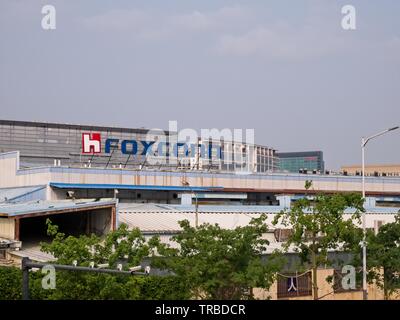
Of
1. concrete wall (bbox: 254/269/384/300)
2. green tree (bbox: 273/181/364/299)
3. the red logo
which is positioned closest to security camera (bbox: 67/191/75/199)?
the red logo

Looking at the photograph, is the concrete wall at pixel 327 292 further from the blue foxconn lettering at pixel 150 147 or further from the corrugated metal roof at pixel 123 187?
the blue foxconn lettering at pixel 150 147

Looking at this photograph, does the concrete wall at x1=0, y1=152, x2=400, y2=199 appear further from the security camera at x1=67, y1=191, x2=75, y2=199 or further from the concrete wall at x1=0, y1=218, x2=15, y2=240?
A: the concrete wall at x1=0, y1=218, x2=15, y2=240

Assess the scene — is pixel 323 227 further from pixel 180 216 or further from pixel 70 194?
pixel 70 194

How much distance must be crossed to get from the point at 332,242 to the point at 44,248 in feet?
48.7

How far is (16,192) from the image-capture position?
66062mm

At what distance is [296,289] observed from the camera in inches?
Answer: 1790

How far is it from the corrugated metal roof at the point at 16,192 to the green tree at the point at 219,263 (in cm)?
3044

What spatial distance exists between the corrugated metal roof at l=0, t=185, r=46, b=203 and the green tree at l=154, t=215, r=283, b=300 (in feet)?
99.9
